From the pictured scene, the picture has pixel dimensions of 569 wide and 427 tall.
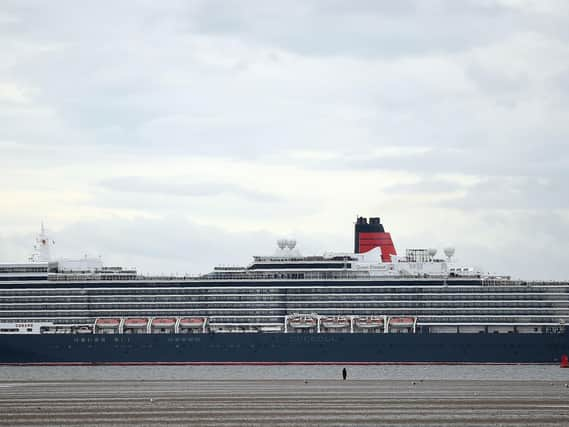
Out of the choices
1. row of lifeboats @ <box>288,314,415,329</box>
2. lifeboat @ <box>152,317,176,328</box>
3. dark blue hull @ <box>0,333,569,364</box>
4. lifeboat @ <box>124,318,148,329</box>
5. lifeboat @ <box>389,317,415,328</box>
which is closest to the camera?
dark blue hull @ <box>0,333,569,364</box>

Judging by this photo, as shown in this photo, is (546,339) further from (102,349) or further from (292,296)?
(102,349)

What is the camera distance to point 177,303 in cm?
11556

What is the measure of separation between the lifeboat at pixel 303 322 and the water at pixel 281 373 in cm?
483

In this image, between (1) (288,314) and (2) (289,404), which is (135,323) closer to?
(1) (288,314)

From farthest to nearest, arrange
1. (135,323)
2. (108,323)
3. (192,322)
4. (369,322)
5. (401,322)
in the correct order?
(108,323) < (135,323) < (192,322) < (369,322) < (401,322)

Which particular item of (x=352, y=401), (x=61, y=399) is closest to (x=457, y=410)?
(x=352, y=401)

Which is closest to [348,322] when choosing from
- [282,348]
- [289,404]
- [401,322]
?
[401,322]

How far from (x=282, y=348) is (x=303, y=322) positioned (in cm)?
350

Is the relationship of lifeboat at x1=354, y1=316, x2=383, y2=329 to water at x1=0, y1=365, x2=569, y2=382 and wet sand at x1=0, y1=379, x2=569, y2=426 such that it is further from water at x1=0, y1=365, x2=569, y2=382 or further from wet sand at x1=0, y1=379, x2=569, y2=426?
wet sand at x1=0, y1=379, x2=569, y2=426

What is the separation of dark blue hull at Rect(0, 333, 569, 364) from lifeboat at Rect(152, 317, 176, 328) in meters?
1.55

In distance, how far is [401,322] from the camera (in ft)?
368

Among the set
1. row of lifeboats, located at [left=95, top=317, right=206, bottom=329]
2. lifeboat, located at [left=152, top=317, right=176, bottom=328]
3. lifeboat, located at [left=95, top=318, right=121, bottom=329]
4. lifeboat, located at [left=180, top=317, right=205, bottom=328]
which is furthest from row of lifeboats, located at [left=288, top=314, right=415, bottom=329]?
lifeboat, located at [left=95, top=318, right=121, bottom=329]

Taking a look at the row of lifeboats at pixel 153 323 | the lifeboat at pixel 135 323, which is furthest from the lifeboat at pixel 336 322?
the lifeboat at pixel 135 323

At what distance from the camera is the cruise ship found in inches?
4333
